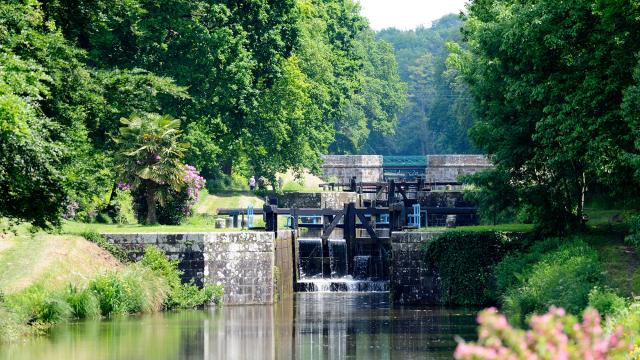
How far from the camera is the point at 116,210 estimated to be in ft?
145

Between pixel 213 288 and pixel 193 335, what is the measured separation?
7187 mm

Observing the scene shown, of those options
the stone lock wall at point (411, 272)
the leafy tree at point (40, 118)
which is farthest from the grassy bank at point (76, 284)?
the stone lock wall at point (411, 272)

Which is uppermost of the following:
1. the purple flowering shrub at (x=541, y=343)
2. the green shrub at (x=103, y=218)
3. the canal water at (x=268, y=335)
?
the green shrub at (x=103, y=218)

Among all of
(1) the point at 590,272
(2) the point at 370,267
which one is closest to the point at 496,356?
(1) the point at 590,272

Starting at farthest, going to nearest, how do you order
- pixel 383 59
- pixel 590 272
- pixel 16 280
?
pixel 383 59, pixel 16 280, pixel 590 272

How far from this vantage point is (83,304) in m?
30.6

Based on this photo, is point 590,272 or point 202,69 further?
point 202,69

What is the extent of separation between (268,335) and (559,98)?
10.2m

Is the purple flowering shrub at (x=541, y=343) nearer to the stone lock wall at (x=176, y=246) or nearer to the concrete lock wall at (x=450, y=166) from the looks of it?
the stone lock wall at (x=176, y=246)

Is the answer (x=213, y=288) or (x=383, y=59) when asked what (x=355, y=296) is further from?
(x=383, y=59)

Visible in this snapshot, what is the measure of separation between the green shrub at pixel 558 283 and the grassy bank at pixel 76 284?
943 cm

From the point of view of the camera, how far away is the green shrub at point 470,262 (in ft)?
114

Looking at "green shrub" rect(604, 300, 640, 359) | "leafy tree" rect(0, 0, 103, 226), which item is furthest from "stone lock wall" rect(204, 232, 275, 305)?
"green shrub" rect(604, 300, 640, 359)

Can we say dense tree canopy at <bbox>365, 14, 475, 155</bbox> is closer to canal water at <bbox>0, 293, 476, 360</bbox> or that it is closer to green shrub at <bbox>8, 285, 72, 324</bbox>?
canal water at <bbox>0, 293, 476, 360</bbox>
